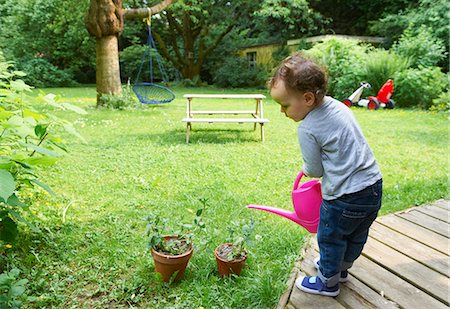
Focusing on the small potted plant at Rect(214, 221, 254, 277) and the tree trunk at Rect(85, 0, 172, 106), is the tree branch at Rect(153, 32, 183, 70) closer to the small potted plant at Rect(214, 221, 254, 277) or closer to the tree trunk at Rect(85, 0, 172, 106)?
the tree trunk at Rect(85, 0, 172, 106)

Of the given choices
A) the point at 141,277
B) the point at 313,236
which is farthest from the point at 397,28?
the point at 141,277

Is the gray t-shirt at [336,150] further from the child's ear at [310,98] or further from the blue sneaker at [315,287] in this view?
the blue sneaker at [315,287]

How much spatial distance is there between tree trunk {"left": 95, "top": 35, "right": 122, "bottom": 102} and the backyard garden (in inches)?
10.6

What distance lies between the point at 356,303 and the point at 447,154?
4.04 meters

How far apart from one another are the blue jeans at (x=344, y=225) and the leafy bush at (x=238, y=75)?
16.3 meters

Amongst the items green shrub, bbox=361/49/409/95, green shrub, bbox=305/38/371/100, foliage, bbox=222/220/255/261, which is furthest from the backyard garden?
green shrub, bbox=305/38/371/100

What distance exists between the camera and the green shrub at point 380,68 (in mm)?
10172

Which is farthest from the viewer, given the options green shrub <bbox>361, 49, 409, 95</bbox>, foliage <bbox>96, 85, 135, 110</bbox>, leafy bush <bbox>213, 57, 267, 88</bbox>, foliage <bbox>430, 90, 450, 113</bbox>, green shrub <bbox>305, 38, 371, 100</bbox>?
leafy bush <bbox>213, 57, 267, 88</bbox>

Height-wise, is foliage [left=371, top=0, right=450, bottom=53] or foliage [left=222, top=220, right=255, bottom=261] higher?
foliage [left=371, top=0, right=450, bottom=53]

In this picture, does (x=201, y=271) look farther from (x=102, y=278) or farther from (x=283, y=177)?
(x=283, y=177)

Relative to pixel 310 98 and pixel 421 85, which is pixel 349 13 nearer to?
pixel 421 85

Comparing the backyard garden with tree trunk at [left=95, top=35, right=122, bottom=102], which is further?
tree trunk at [left=95, top=35, right=122, bottom=102]

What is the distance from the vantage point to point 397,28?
48.0 feet

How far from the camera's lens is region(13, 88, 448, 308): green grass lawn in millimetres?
2201
